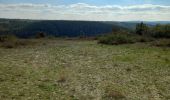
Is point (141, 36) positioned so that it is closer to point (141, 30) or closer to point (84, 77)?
point (141, 30)

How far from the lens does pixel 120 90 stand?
14102mm

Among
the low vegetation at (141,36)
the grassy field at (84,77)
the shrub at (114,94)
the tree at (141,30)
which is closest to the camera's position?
the shrub at (114,94)

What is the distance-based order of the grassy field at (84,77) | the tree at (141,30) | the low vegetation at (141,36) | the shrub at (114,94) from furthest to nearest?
the tree at (141,30)
the low vegetation at (141,36)
the grassy field at (84,77)
the shrub at (114,94)

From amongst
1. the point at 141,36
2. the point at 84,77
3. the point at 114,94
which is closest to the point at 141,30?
the point at 141,36

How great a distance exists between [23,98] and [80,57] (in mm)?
12803

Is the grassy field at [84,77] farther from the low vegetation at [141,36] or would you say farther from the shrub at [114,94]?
the low vegetation at [141,36]

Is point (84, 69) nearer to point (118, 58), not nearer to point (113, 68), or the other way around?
point (113, 68)

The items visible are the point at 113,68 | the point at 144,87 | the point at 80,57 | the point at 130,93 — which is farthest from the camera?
the point at 80,57

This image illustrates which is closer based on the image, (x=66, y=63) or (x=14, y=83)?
(x=14, y=83)

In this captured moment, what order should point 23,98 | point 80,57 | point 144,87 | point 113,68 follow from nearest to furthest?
point 23,98, point 144,87, point 113,68, point 80,57

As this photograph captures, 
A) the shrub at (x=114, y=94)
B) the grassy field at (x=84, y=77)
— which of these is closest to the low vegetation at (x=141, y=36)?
the grassy field at (x=84, y=77)

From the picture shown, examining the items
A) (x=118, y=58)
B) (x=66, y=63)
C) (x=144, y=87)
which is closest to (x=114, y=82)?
(x=144, y=87)

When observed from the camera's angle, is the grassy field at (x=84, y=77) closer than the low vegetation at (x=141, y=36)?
Yes

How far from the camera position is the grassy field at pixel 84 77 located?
13219 millimetres
